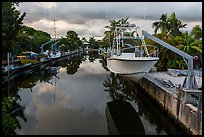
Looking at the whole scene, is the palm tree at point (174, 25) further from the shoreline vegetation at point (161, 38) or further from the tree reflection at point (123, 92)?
the tree reflection at point (123, 92)

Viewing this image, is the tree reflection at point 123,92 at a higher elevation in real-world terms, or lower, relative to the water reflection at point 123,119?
higher

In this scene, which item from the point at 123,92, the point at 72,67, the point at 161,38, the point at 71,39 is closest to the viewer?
the point at 123,92

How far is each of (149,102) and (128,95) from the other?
3.87 metres

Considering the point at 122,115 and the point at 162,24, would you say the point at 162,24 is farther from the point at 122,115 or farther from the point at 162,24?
the point at 122,115

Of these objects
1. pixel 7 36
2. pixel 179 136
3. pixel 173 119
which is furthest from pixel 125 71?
pixel 7 36

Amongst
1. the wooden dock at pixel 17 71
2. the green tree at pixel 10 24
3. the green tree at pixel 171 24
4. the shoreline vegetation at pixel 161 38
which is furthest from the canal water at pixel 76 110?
the green tree at pixel 171 24

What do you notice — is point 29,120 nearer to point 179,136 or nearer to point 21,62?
point 179,136

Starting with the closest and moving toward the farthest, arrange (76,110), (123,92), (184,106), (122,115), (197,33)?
(184,106) → (122,115) → (76,110) → (123,92) → (197,33)

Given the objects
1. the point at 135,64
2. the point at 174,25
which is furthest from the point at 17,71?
the point at 174,25

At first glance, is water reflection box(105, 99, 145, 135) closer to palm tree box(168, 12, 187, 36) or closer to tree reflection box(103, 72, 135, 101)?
tree reflection box(103, 72, 135, 101)

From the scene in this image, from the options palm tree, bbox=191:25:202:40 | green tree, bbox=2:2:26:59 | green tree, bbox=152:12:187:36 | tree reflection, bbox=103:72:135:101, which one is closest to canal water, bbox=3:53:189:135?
tree reflection, bbox=103:72:135:101

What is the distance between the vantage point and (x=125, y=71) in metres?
→ 17.6

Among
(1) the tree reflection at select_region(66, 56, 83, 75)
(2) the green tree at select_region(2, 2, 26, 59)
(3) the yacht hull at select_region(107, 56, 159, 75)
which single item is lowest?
(1) the tree reflection at select_region(66, 56, 83, 75)

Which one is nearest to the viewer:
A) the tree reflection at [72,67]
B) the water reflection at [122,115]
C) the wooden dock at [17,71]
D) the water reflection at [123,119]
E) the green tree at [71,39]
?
the water reflection at [123,119]
